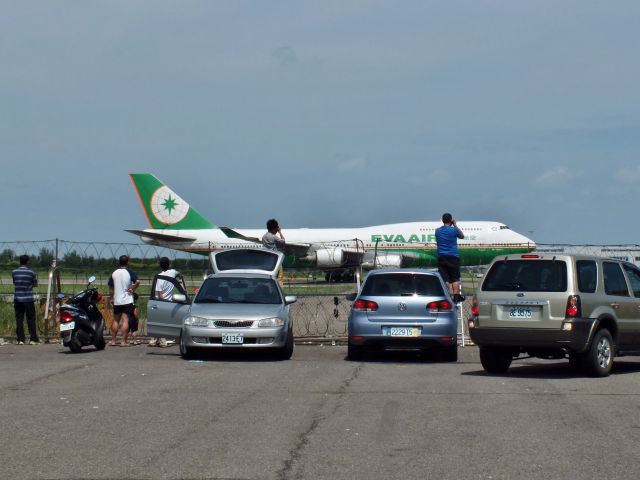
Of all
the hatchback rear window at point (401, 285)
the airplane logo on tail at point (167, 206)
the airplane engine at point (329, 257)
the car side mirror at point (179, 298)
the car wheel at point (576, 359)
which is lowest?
the car wheel at point (576, 359)

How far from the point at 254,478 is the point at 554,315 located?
7.99 metres

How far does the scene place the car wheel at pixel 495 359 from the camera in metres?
15.2

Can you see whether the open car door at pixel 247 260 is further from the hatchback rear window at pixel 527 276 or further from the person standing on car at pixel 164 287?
the hatchback rear window at pixel 527 276

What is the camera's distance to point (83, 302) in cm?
1922

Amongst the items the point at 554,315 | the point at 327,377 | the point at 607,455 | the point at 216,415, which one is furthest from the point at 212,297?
the point at 607,455

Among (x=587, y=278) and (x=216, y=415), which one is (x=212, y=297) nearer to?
(x=587, y=278)

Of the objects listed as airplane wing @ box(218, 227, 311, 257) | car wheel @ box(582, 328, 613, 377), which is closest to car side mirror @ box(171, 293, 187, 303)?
car wheel @ box(582, 328, 613, 377)

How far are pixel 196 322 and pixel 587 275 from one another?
6.29 meters

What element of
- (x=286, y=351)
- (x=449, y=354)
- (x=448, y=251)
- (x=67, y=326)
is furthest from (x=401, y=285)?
(x=67, y=326)

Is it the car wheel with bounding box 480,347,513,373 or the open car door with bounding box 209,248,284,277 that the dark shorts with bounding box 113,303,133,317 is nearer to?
the open car door with bounding box 209,248,284,277

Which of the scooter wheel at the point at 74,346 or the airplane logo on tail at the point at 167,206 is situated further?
the airplane logo on tail at the point at 167,206

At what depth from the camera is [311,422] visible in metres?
9.98

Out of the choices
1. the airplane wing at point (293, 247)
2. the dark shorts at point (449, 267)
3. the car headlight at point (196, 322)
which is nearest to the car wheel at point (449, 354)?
the car headlight at point (196, 322)

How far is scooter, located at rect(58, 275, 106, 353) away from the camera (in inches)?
738
